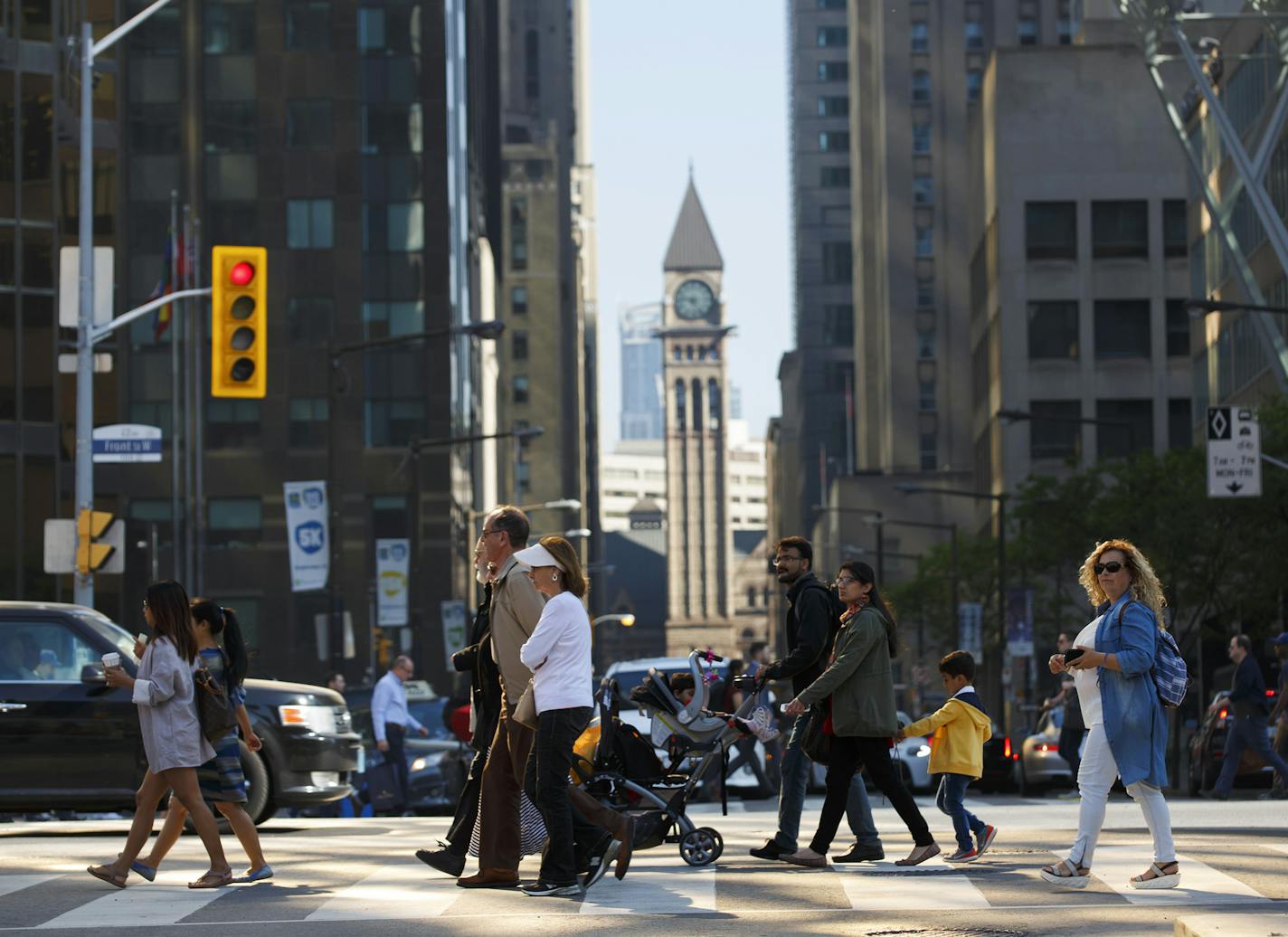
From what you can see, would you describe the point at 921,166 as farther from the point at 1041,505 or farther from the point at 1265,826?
the point at 1265,826

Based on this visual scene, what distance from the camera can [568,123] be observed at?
164 meters

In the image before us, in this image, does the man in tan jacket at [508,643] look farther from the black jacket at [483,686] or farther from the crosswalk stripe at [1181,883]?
the crosswalk stripe at [1181,883]

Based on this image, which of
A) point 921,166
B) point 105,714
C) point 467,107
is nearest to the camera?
point 105,714

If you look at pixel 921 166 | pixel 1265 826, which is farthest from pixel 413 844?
pixel 921 166

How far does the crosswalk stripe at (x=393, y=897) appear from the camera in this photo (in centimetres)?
1115

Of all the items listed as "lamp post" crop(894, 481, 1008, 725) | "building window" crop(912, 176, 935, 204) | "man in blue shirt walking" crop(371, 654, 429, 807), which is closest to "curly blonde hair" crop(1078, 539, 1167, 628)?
"man in blue shirt walking" crop(371, 654, 429, 807)

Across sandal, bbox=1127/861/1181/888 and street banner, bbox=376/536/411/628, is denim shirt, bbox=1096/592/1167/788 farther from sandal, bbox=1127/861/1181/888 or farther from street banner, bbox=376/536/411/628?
street banner, bbox=376/536/411/628

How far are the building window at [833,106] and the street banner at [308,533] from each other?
132 meters

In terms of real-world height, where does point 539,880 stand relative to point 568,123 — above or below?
below

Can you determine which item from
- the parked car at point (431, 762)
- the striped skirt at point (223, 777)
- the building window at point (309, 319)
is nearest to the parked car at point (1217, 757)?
the parked car at point (431, 762)

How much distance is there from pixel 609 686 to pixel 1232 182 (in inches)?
1672

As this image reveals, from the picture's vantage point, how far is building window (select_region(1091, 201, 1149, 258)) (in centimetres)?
7700

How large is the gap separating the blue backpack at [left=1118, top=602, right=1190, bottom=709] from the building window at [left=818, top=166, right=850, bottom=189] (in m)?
154

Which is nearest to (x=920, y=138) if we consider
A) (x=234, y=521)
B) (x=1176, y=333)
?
(x=1176, y=333)
